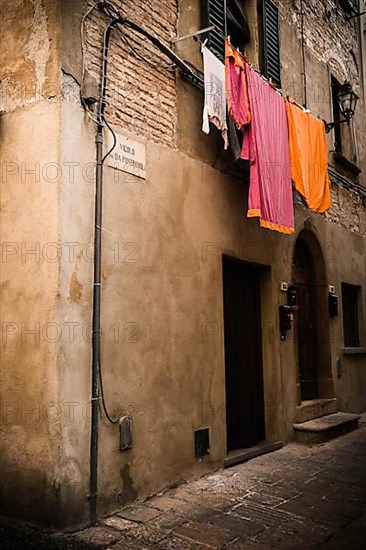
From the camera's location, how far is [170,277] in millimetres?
5184

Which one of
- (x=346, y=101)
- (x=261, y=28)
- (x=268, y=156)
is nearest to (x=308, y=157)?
(x=268, y=156)

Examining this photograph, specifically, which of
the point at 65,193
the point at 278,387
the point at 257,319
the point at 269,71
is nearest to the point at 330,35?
the point at 269,71

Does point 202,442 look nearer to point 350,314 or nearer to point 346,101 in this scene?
point 350,314

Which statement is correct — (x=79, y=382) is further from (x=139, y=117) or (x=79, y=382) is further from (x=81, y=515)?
(x=139, y=117)

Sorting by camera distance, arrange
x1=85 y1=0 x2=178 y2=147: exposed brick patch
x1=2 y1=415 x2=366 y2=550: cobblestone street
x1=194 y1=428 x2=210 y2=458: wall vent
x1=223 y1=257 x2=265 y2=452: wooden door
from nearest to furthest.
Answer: x1=2 y1=415 x2=366 y2=550: cobblestone street < x1=85 y1=0 x2=178 y2=147: exposed brick patch < x1=194 y1=428 x2=210 y2=458: wall vent < x1=223 y1=257 x2=265 y2=452: wooden door

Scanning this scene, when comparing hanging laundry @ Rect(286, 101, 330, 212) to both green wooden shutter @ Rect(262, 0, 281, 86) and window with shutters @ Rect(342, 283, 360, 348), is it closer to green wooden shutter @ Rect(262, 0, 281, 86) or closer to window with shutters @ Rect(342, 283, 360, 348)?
green wooden shutter @ Rect(262, 0, 281, 86)

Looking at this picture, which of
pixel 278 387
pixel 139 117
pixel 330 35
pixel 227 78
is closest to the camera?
pixel 139 117

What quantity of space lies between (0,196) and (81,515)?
2639mm

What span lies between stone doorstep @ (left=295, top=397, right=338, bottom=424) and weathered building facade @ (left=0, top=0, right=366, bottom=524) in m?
0.34

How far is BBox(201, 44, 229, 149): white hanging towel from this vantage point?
17.6 ft

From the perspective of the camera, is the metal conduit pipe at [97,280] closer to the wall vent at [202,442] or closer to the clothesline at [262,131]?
the clothesline at [262,131]

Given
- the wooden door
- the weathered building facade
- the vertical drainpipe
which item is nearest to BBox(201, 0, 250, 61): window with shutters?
the weathered building facade

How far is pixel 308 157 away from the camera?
7.11m

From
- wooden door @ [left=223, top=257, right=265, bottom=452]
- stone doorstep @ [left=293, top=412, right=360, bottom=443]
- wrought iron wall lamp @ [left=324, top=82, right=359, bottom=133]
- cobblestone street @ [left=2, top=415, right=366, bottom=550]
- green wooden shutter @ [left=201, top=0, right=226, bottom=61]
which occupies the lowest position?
cobblestone street @ [left=2, top=415, right=366, bottom=550]
